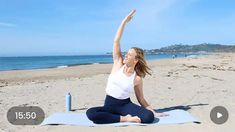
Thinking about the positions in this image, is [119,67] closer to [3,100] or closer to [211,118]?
[211,118]

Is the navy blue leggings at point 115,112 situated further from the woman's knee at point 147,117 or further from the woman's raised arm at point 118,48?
the woman's raised arm at point 118,48

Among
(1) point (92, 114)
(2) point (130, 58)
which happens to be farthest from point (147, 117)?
(2) point (130, 58)

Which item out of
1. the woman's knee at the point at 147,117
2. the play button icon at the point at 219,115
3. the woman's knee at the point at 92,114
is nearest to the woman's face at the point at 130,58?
the woman's knee at the point at 147,117

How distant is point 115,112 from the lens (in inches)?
254

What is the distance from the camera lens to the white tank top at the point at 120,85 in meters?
6.37

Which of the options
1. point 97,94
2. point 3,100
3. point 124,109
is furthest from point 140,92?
point 3,100

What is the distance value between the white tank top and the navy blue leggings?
0.10 m

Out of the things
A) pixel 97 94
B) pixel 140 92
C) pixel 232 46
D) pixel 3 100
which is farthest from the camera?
pixel 232 46

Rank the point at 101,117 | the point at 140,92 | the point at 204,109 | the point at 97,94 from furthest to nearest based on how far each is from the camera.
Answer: the point at 97,94, the point at 204,109, the point at 140,92, the point at 101,117

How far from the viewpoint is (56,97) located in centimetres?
981

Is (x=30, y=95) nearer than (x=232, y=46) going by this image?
Yes

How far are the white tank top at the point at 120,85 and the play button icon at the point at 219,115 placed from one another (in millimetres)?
1674

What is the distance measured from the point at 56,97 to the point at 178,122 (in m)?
4.49

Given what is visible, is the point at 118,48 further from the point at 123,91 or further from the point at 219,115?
the point at 219,115
